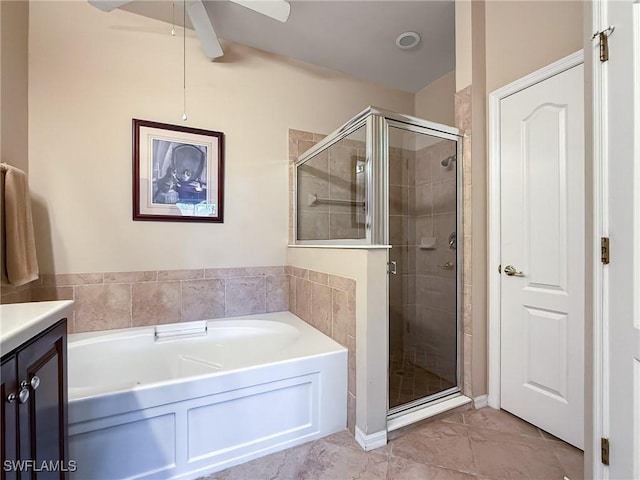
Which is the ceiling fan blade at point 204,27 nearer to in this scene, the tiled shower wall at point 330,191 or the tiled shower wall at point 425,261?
the tiled shower wall at point 330,191

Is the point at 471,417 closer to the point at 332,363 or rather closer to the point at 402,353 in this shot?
the point at 402,353

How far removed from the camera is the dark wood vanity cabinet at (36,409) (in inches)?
26.2

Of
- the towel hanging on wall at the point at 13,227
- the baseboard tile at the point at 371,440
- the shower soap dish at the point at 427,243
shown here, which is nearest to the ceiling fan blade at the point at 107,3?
the towel hanging on wall at the point at 13,227

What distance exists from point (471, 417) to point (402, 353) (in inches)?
21.1

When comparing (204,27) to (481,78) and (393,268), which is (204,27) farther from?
(393,268)

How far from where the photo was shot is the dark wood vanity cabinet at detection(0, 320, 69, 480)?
0.67 m

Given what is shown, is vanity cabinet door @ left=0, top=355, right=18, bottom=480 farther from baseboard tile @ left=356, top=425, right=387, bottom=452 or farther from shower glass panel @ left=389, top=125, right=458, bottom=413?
shower glass panel @ left=389, top=125, right=458, bottom=413

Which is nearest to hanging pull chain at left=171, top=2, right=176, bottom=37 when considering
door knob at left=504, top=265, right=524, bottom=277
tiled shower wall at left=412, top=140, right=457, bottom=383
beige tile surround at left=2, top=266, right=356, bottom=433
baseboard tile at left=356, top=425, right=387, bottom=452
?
beige tile surround at left=2, top=266, right=356, bottom=433

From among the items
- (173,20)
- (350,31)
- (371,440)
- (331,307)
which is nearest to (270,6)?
(350,31)

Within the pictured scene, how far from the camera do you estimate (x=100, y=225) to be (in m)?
2.02

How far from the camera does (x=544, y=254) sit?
5.41 feet

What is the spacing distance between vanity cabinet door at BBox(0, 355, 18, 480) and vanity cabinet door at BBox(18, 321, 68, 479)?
0.03m

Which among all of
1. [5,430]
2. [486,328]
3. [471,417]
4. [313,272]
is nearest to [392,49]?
[313,272]

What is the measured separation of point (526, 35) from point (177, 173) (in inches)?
100
